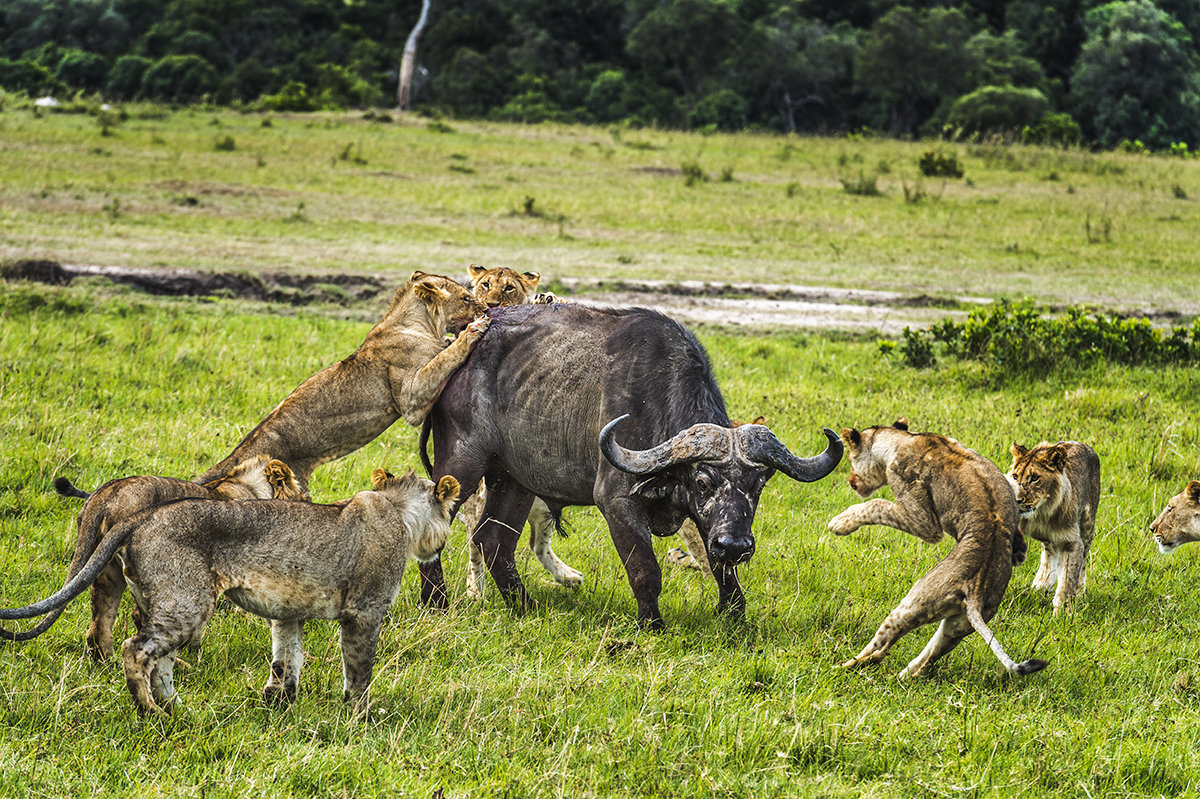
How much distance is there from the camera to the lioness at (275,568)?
16.7ft

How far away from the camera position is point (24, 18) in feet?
214

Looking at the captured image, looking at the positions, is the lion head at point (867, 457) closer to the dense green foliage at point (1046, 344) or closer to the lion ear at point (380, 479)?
the lion ear at point (380, 479)

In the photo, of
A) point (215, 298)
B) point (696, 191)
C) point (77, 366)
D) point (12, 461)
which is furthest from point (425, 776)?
point (696, 191)

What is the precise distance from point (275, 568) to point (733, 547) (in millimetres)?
2312

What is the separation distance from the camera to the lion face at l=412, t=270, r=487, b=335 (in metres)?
8.43

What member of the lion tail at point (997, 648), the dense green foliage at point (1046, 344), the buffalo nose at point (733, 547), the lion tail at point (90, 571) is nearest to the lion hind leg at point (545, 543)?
the buffalo nose at point (733, 547)

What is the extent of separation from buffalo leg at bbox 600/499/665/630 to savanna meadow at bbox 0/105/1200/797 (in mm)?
170

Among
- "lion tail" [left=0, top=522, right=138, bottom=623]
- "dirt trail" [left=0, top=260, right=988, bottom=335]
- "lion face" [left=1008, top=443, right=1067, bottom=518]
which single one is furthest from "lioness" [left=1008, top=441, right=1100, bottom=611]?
"dirt trail" [left=0, top=260, right=988, bottom=335]

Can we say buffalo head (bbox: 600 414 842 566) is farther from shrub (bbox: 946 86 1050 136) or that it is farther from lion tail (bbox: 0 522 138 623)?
shrub (bbox: 946 86 1050 136)

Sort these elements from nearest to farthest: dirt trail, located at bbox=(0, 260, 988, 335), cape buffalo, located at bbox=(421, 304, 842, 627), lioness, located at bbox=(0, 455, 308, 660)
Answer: lioness, located at bbox=(0, 455, 308, 660)
cape buffalo, located at bbox=(421, 304, 842, 627)
dirt trail, located at bbox=(0, 260, 988, 335)

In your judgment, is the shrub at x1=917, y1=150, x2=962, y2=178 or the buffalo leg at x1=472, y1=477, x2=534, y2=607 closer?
the buffalo leg at x1=472, y1=477, x2=534, y2=607

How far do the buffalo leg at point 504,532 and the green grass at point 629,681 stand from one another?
0.89 feet

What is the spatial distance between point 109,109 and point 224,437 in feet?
101

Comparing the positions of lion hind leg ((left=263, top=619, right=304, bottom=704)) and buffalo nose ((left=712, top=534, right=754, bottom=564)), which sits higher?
buffalo nose ((left=712, top=534, right=754, bottom=564))
